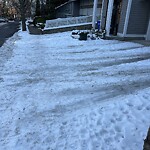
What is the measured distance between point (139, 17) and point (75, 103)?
11157 millimetres

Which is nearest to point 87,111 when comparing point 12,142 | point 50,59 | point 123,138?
point 123,138

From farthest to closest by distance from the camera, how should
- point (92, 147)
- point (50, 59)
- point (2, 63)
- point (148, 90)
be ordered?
point (50, 59), point (2, 63), point (148, 90), point (92, 147)

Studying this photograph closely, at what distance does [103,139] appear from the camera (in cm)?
396

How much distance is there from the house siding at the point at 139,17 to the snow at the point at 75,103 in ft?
18.1

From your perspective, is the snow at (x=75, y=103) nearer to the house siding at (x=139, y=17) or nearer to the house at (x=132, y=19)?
the house at (x=132, y=19)

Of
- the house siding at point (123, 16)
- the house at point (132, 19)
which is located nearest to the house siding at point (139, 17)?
the house at point (132, 19)

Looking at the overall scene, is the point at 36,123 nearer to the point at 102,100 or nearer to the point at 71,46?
the point at 102,100

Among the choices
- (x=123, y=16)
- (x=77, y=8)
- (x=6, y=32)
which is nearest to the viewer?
(x=123, y=16)

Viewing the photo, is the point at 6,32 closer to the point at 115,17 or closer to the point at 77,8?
the point at 77,8

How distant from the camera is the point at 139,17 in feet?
46.9

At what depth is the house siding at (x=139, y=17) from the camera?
45.8 feet

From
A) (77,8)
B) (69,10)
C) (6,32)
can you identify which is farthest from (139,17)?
(69,10)

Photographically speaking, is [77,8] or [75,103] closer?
[75,103]

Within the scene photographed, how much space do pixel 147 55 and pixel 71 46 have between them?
4990 mm
